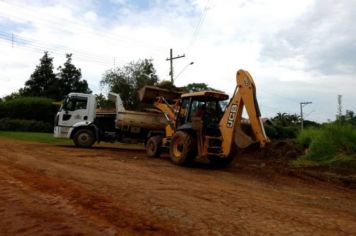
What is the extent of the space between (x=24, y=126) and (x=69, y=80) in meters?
23.7

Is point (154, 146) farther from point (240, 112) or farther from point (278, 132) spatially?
point (278, 132)

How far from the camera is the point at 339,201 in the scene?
884 cm

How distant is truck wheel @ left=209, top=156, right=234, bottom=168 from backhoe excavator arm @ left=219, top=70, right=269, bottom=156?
2.74 ft

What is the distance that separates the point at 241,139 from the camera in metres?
13.4

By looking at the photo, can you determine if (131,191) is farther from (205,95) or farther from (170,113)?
(170,113)

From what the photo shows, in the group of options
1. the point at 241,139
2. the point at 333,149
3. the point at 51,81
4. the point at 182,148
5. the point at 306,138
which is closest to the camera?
the point at 241,139

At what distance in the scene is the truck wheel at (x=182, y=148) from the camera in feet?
46.4

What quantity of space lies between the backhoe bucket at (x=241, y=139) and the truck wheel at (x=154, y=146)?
444 centimetres

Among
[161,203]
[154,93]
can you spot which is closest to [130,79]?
[154,93]

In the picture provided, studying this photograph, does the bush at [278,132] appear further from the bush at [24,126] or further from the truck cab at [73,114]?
the bush at [24,126]

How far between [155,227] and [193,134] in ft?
28.5

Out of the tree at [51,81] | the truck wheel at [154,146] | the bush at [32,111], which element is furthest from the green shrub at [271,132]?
the tree at [51,81]

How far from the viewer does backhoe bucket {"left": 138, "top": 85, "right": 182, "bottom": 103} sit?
18422 millimetres

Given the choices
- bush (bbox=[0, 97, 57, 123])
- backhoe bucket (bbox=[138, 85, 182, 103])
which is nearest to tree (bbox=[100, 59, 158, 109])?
bush (bbox=[0, 97, 57, 123])
